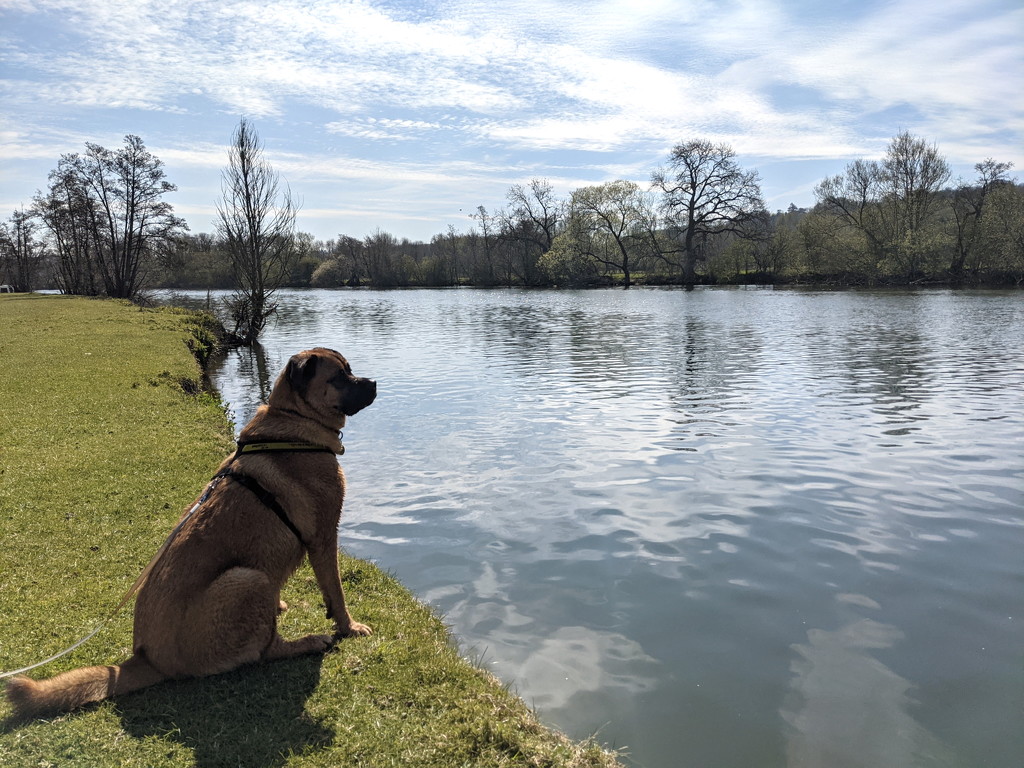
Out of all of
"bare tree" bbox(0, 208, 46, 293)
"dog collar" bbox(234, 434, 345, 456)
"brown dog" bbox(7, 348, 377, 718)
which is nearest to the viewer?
"brown dog" bbox(7, 348, 377, 718)

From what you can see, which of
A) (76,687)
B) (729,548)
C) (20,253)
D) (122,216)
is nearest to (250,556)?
(76,687)

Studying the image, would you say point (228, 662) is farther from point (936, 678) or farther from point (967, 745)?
point (936, 678)

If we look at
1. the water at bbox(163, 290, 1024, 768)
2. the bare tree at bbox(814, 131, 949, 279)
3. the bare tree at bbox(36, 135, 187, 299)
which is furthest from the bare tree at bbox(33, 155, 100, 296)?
the bare tree at bbox(814, 131, 949, 279)

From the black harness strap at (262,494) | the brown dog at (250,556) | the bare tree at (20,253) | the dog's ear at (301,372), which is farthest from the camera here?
the bare tree at (20,253)

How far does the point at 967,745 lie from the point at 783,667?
121 centimetres

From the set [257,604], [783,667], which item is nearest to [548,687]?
[783,667]

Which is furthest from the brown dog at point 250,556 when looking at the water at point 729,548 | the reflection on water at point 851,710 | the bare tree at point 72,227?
the bare tree at point 72,227

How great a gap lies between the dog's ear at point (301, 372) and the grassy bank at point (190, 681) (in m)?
1.79

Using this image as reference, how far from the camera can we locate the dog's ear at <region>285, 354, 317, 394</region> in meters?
4.54

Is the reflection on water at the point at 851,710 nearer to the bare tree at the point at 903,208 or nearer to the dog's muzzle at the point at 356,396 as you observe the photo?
the dog's muzzle at the point at 356,396

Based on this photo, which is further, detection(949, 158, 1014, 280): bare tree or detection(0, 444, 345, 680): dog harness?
detection(949, 158, 1014, 280): bare tree

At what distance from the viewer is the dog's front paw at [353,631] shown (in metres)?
4.63

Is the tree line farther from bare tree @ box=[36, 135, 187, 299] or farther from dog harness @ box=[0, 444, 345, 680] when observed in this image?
dog harness @ box=[0, 444, 345, 680]

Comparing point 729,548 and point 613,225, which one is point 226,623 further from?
point 613,225
